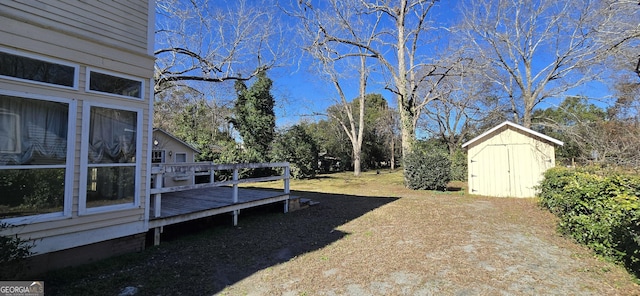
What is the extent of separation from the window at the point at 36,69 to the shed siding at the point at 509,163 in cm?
1293

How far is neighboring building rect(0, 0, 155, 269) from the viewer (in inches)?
136

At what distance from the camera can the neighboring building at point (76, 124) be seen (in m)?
3.44

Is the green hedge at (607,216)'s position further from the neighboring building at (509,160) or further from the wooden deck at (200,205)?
the wooden deck at (200,205)

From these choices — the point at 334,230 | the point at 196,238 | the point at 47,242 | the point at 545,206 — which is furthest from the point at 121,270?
the point at 545,206

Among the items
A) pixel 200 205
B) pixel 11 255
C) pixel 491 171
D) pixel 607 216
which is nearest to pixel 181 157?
pixel 200 205

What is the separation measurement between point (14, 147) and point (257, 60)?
36.6ft

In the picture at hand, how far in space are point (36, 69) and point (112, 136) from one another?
113 centimetres

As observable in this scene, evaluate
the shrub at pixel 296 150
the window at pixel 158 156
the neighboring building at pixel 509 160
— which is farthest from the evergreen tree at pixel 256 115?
the neighboring building at pixel 509 160

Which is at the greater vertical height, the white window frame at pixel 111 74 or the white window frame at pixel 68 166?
the white window frame at pixel 111 74

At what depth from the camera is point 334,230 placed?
6246mm

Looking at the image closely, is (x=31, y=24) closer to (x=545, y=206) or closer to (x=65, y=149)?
(x=65, y=149)

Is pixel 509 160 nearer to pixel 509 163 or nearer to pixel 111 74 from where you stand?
pixel 509 163

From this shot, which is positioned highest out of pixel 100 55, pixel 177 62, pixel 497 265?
pixel 177 62

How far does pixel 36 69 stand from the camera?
11.8ft
